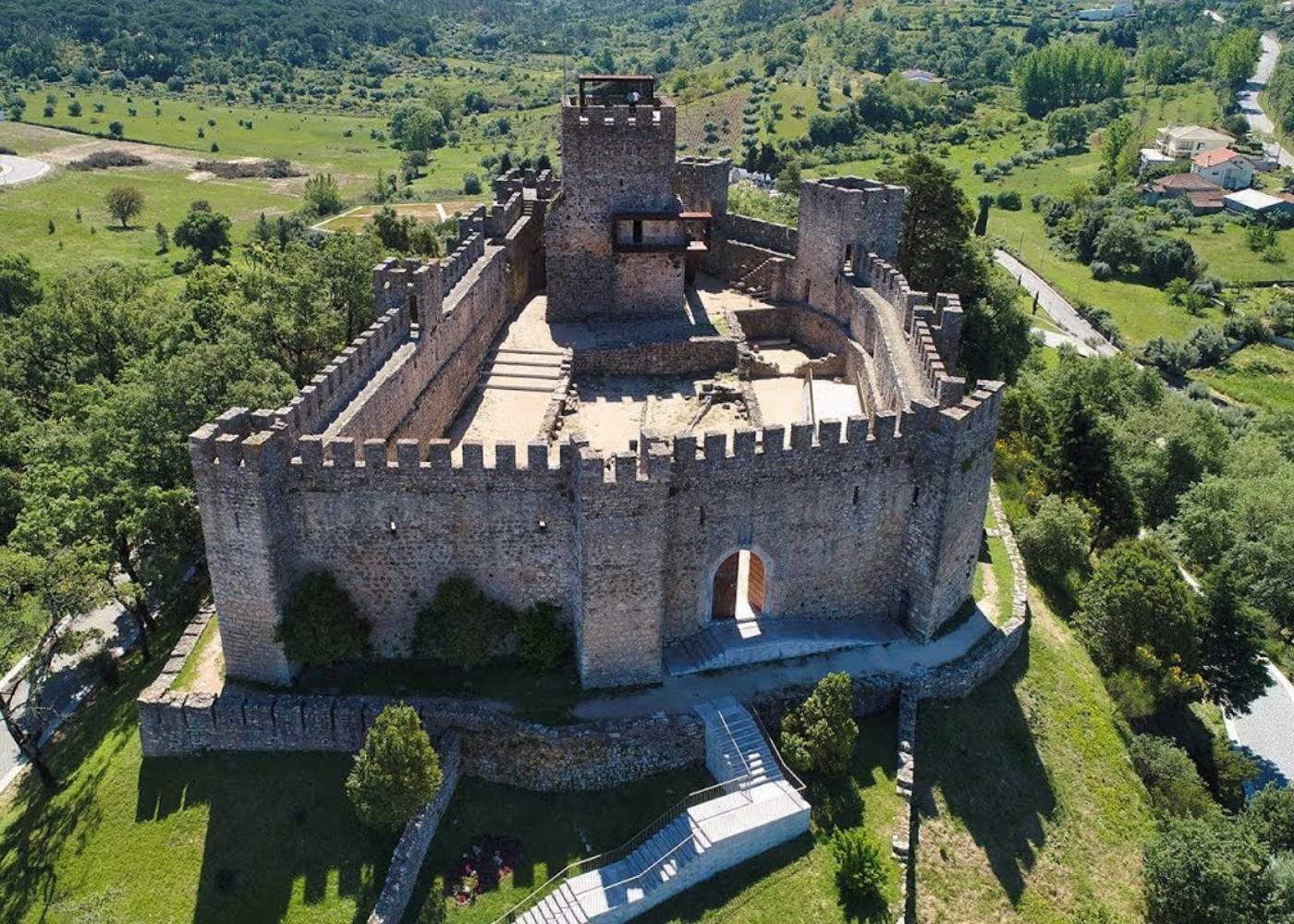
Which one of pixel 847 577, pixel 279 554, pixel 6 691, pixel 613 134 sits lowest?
pixel 6 691

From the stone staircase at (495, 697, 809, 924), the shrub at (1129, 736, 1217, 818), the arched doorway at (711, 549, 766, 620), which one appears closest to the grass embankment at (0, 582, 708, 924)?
the stone staircase at (495, 697, 809, 924)

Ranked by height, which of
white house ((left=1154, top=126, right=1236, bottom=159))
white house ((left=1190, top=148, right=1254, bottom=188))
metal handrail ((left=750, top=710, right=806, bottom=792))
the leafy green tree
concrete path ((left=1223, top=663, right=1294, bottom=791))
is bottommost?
concrete path ((left=1223, top=663, right=1294, bottom=791))

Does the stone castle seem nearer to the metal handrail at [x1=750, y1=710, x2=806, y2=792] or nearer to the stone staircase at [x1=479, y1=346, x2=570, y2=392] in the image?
the stone staircase at [x1=479, y1=346, x2=570, y2=392]


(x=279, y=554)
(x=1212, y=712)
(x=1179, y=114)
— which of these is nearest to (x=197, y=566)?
(x=279, y=554)

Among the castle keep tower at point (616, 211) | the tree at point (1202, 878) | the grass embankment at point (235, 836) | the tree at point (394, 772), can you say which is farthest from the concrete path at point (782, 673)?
the castle keep tower at point (616, 211)

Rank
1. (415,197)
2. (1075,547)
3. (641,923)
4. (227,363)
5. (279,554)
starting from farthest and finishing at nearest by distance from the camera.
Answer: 1. (415,197)
2. (1075,547)
3. (227,363)
4. (279,554)
5. (641,923)

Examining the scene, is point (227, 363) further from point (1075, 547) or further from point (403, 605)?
point (1075, 547)
